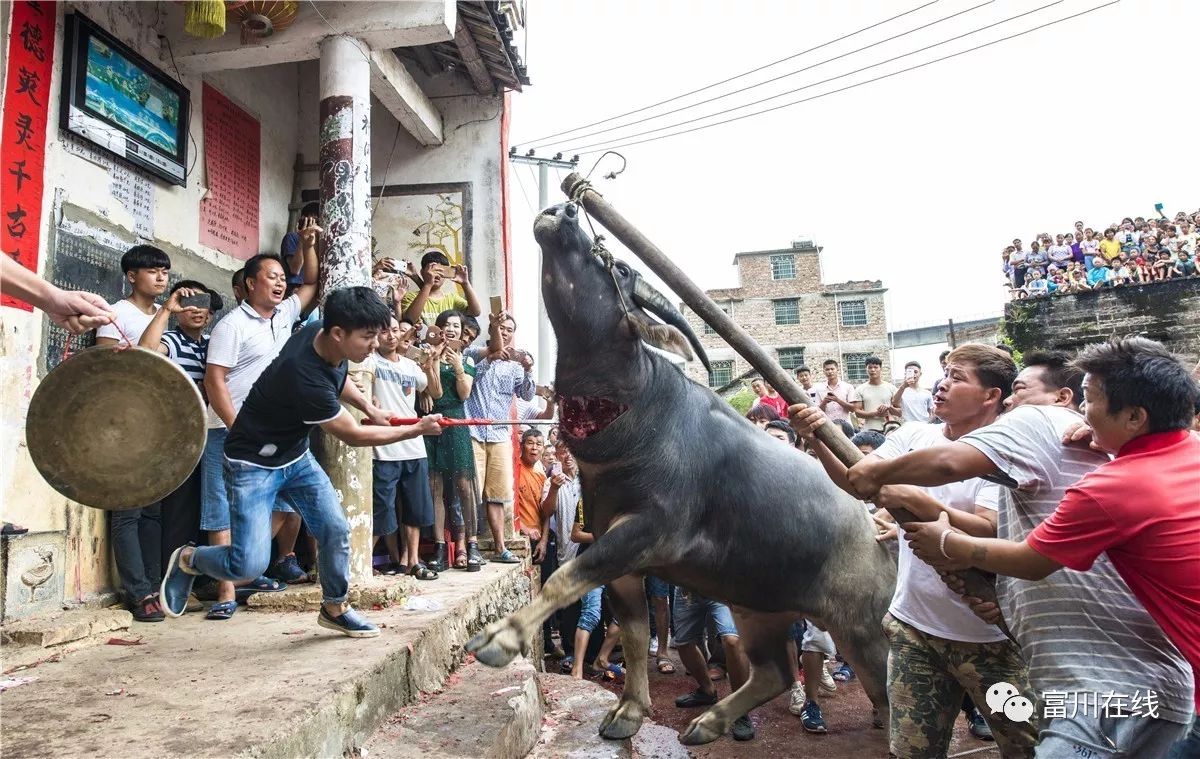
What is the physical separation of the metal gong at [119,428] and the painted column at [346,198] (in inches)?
67.7

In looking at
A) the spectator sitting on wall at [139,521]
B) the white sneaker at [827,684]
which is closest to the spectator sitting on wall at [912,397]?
the white sneaker at [827,684]

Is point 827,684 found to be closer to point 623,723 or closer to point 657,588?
point 657,588

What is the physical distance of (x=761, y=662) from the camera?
4219mm

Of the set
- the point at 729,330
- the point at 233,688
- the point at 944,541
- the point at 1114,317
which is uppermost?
the point at 1114,317

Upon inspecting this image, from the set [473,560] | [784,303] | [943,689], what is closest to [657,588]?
[473,560]

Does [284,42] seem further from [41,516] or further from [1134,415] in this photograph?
[1134,415]

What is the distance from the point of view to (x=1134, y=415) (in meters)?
2.51

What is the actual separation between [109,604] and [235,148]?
4.15m

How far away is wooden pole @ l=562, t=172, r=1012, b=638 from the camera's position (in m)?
3.08

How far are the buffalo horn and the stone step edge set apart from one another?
83.0 inches

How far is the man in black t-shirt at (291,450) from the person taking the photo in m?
3.89

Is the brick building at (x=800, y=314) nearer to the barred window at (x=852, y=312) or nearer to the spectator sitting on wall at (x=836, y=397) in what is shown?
the barred window at (x=852, y=312)

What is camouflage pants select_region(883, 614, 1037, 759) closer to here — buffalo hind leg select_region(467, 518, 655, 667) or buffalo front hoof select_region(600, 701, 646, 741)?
buffalo front hoof select_region(600, 701, 646, 741)

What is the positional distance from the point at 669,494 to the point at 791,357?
109 feet
